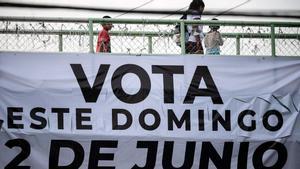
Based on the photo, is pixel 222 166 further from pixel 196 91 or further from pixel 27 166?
pixel 27 166

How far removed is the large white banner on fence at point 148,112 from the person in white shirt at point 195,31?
26 cm

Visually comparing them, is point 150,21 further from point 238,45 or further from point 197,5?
point 238,45

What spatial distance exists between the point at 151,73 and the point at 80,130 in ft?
5.51

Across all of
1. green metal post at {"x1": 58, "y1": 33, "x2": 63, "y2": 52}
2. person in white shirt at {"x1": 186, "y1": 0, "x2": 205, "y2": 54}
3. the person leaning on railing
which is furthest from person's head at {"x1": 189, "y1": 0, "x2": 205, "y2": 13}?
green metal post at {"x1": 58, "y1": 33, "x2": 63, "y2": 52}

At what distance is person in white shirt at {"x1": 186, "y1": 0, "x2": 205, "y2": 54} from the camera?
49.7 feet

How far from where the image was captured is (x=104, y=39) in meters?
14.7

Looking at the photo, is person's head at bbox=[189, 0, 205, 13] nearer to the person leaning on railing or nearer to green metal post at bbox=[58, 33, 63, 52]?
the person leaning on railing

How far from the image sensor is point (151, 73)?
14914mm

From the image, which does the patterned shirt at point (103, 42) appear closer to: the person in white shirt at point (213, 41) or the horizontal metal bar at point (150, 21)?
the horizontal metal bar at point (150, 21)

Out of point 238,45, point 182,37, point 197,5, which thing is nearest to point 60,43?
point 182,37

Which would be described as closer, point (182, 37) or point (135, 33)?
point (182, 37)

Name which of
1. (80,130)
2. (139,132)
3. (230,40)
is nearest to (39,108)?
(80,130)

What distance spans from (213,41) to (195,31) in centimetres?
39

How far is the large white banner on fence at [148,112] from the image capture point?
47.3ft
